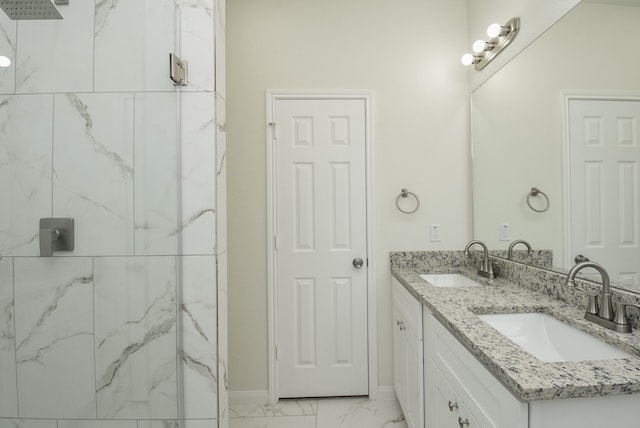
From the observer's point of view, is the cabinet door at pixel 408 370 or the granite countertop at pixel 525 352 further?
the cabinet door at pixel 408 370

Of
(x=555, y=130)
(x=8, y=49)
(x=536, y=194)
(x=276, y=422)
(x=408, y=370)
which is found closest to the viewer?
(x=8, y=49)

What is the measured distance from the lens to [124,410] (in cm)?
99

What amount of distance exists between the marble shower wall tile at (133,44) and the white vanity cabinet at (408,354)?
148 cm

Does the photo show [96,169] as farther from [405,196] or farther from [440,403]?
[405,196]

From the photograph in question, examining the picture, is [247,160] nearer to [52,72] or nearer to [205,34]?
[205,34]

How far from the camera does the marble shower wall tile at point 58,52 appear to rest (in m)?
0.81

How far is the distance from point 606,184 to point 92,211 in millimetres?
1752

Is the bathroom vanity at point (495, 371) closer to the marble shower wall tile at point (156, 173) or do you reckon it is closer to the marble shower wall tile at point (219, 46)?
the marble shower wall tile at point (156, 173)

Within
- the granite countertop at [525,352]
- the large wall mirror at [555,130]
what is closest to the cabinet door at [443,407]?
the granite countertop at [525,352]

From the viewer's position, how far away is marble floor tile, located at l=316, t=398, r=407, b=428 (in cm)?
190

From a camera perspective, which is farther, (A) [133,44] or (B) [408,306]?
(B) [408,306]

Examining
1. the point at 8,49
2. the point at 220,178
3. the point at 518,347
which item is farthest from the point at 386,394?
the point at 8,49

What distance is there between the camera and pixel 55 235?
88 cm

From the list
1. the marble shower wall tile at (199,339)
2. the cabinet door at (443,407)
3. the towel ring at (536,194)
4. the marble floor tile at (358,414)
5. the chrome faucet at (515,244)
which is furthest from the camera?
the marble floor tile at (358,414)
